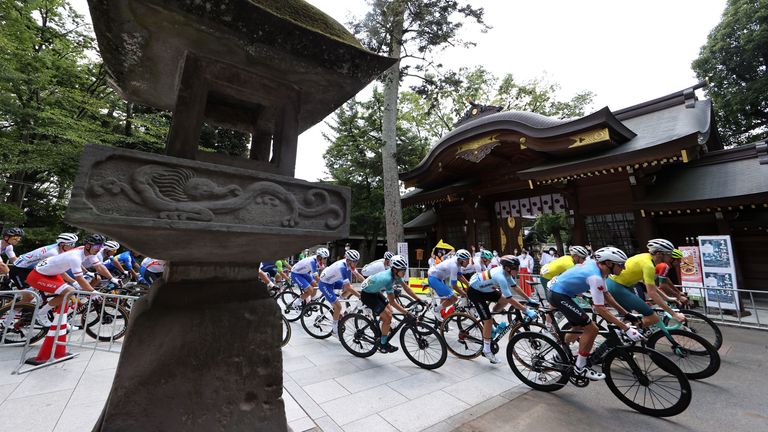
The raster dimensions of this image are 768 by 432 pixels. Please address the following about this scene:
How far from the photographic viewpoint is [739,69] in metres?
18.2

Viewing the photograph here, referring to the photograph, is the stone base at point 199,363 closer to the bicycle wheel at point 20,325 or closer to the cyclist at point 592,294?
the cyclist at point 592,294

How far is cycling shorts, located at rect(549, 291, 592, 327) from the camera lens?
406cm

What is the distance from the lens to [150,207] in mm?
1661

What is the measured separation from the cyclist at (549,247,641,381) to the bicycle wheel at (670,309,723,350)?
2.16 metres

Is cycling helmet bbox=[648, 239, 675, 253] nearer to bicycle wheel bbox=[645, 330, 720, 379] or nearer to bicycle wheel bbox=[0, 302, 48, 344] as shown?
bicycle wheel bbox=[645, 330, 720, 379]

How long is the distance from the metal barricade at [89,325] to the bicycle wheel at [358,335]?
3227 millimetres

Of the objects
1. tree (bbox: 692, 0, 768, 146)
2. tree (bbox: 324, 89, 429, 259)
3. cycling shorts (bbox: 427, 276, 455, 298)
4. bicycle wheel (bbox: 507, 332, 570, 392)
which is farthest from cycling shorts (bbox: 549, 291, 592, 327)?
tree (bbox: 692, 0, 768, 146)

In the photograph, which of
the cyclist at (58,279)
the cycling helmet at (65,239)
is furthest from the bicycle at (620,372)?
the cycling helmet at (65,239)

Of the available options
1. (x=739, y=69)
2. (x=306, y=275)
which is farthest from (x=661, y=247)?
(x=739, y=69)

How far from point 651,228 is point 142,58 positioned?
12.8 metres

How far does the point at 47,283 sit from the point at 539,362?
761 cm

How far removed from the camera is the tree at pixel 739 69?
674 inches

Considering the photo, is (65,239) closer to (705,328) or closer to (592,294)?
(592,294)

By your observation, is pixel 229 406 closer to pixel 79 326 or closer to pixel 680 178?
pixel 79 326
